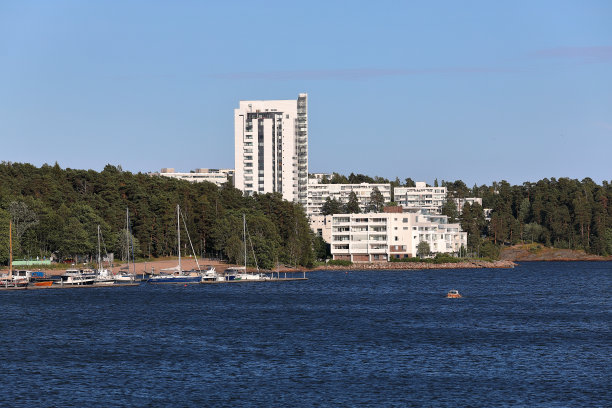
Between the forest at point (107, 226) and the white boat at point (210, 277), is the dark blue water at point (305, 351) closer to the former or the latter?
the white boat at point (210, 277)

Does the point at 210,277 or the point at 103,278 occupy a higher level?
the point at 103,278

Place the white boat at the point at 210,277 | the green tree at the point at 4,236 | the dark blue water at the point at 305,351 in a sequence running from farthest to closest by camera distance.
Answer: the green tree at the point at 4,236
the white boat at the point at 210,277
the dark blue water at the point at 305,351

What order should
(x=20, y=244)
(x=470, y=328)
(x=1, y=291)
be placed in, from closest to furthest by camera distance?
(x=470, y=328) < (x=1, y=291) < (x=20, y=244)

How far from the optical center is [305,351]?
66.5 metres

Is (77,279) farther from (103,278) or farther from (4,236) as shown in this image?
(4,236)

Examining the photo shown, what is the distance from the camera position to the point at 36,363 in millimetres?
61531

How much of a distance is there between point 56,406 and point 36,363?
1552 centimetres

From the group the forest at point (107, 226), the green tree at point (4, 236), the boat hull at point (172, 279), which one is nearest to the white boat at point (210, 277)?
the boat hull at point (172, 279)

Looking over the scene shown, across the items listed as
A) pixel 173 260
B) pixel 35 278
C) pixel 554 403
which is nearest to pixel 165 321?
pixel 554 403

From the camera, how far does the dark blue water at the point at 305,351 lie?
165 ft

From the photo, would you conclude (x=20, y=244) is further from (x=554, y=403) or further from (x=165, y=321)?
(x=554, y=403)

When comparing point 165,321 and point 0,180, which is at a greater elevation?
point 0,180

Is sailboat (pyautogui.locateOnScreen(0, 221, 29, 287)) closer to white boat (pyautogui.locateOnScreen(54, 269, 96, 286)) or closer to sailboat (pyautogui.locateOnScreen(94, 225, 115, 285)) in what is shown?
white boat (pyautogui.locateOnScreen(54, 269, 96, 286))

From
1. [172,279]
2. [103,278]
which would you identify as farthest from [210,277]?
[103,278]
